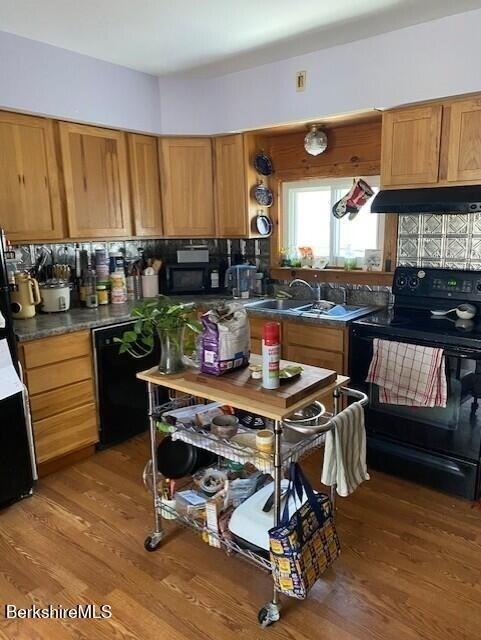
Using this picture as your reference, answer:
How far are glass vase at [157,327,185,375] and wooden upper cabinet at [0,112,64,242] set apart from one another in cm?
152

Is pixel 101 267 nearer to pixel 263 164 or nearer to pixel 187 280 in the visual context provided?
pixel 187 280

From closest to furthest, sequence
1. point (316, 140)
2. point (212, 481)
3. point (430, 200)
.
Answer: point (212, 481)
point (430, 200)
point (316, 140)

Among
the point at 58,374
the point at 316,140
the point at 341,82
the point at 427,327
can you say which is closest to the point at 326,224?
the point at 316,140

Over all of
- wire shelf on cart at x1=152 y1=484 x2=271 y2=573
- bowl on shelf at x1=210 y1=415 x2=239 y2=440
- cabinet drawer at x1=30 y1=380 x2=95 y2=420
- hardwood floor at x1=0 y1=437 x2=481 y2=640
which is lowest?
hardwood floor at x1=0 y1=437 x2=481 y2=640

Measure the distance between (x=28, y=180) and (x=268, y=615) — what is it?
2631 millimetres

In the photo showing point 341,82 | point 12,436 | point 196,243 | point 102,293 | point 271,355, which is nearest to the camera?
point 271,355

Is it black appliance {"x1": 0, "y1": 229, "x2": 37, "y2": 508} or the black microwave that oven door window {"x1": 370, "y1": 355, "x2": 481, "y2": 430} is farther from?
black appliance {"x1": 0, "y1": 229, "x2": 37, "y2": 508}

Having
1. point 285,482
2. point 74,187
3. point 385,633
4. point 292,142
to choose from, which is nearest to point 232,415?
point 285,482

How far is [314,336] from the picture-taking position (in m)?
3.00

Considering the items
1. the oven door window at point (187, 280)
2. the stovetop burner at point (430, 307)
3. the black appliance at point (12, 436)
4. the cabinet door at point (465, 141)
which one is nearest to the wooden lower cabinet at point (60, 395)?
the black appliance at point (12, 436)

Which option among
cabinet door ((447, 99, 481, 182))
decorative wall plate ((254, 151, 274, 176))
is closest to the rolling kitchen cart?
cabinet door ((447, 99, 481, 182))

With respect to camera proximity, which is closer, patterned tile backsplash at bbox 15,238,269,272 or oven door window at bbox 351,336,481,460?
oven door window at bbox 351,336,481,460

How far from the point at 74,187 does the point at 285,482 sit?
2270mm

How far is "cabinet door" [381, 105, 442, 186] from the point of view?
2.66m
